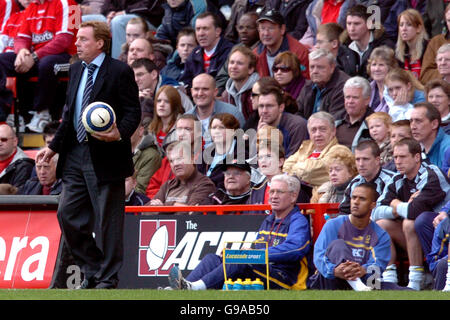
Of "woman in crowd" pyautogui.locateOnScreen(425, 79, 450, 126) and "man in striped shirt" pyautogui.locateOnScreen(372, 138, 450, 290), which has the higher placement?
"woman in crowd" pyautogui.locateOnScreen(425, 79, 450, 126)

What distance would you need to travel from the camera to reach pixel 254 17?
47.8ft

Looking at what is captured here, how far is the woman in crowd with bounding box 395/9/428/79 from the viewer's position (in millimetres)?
12508

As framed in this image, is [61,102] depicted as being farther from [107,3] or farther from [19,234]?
[19,234]

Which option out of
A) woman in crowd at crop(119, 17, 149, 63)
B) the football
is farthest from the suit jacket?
woman in crowd at crop(119, 17, 149, 63)

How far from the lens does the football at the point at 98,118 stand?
8141 mm

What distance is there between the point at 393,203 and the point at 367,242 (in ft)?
2.12

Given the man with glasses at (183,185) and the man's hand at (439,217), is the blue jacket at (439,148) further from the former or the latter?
the man with glasses at (183,185)

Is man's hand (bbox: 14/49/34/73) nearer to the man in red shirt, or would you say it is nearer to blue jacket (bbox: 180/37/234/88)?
the man in red shirt

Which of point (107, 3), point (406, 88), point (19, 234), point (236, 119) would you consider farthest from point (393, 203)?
point (107, 3)

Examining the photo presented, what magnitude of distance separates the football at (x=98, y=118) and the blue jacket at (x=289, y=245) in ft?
6.94

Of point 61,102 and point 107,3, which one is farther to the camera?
point 107,3

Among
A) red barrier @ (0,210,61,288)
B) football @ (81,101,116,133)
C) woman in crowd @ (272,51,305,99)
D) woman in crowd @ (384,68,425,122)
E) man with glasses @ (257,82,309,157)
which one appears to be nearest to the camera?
football @ (81,101,116,133)

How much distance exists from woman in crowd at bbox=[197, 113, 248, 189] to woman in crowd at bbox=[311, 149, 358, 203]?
1.32m
